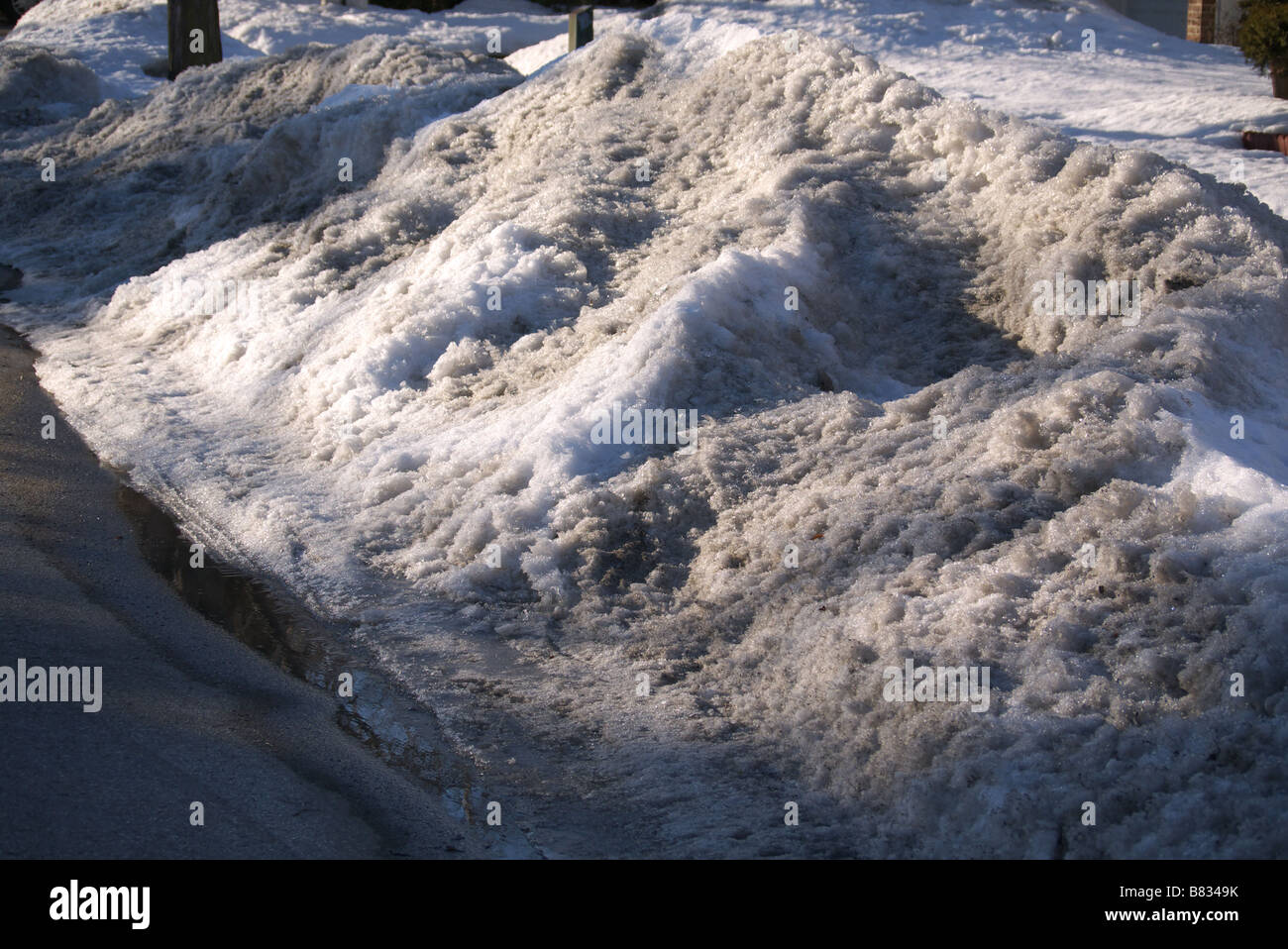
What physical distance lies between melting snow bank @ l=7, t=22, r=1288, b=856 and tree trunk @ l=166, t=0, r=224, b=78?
853 centimetres

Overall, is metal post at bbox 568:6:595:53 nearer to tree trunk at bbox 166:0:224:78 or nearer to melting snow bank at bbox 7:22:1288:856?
melting snow bank at bbox 7:22:1288:856

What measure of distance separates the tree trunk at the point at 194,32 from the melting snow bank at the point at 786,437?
8.53 m

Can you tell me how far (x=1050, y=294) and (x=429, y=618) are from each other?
3.60 metres

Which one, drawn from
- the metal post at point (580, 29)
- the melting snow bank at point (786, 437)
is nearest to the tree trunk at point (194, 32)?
the metal post at point (580, 29)

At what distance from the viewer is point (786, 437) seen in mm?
5707

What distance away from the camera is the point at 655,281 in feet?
22.6

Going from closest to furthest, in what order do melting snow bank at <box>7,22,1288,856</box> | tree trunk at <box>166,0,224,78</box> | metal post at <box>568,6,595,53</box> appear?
1. melting snow bank at <box>7,22,1288,856</box>
2. metal post at <box>568,6,595,53</box>
3. tree trunk at <box>166,0,224,78</box>

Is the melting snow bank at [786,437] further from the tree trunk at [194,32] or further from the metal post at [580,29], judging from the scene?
the tree trunk at [194,32]

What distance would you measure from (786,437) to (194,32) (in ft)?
46.0

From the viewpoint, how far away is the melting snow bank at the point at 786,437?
12.4ft

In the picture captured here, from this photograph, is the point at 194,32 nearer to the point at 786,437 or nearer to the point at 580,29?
→ the point at 580,29

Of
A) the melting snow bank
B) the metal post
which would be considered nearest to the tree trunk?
the metal post

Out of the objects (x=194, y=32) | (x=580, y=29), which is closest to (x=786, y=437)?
(x=580, y=29)

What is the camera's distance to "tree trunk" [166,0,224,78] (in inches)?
650
